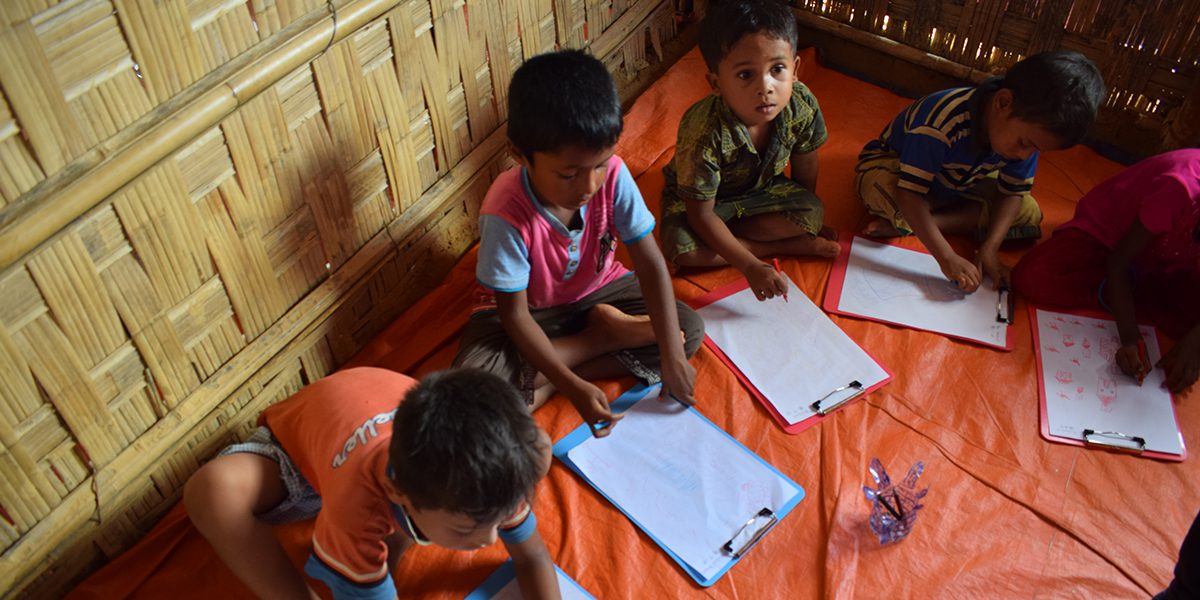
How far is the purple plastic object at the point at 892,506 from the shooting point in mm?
1185

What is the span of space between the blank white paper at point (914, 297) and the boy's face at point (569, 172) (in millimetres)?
651

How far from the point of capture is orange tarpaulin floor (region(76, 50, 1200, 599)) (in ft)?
3.80

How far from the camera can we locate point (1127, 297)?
1436mm

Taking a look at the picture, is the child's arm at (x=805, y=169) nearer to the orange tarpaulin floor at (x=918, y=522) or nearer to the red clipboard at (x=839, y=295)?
the red clipboard at (x=839, y=295)

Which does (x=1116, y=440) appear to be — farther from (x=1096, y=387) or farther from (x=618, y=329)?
(x=618, y=329)

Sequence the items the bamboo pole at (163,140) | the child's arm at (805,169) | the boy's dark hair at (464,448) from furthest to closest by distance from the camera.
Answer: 1. the child's arm at (805,169)
2. the bamboo pole at (163,140)
3. the boy's dark hair at (464,448)

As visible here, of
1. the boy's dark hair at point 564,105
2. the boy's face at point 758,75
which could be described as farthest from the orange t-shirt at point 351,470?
the boy's face at point 758,75

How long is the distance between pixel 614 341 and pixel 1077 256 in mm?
882

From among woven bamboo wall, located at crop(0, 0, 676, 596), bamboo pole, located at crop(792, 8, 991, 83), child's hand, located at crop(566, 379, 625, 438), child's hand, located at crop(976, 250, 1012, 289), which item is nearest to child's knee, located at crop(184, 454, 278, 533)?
woven bamboo wall, located at crop(0, 0, 676, 596)

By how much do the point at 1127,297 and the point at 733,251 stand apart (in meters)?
0.69

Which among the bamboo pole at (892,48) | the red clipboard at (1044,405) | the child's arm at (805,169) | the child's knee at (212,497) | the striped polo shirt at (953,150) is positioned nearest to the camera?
the child's knee at (212,497)

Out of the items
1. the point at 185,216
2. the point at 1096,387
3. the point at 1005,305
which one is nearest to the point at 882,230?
the point at 1005,305

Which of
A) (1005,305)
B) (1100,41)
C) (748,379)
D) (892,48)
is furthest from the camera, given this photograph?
(892,48)

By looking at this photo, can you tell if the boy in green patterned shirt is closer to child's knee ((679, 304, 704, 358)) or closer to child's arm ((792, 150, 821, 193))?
child's arm ((792, 150, 821, 193))
